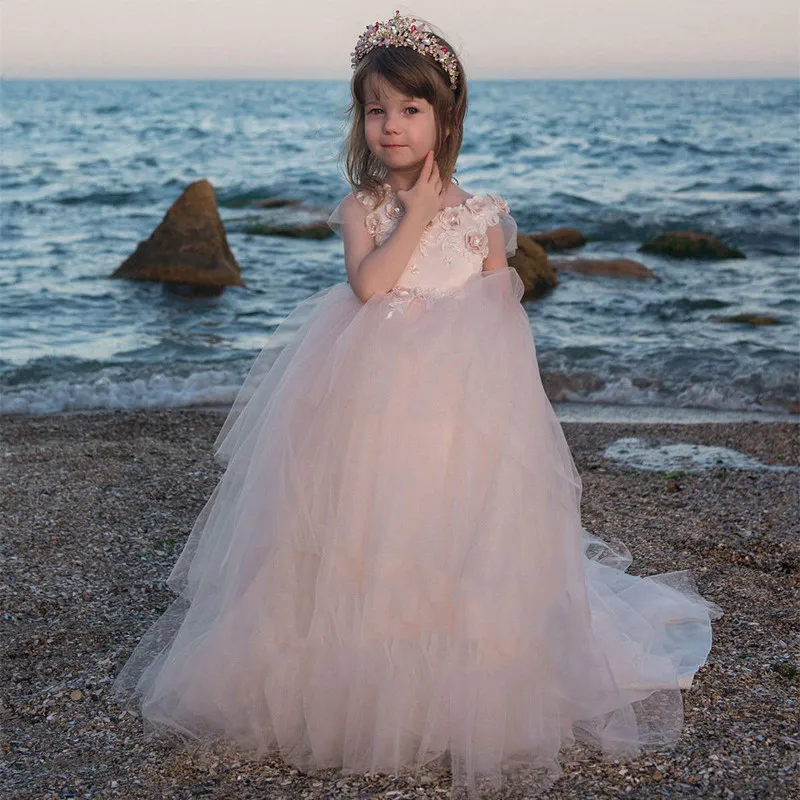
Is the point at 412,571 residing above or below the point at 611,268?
above

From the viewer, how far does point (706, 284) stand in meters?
14.6

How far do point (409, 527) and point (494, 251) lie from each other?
99cm

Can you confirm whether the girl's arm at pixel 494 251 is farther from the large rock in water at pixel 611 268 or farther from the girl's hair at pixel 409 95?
the large rock in water at pixel 611 268

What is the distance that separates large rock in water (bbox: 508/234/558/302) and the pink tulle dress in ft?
33.7

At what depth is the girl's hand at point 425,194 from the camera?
3.23 metres

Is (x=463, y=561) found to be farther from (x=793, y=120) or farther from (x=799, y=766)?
(x=793, y=120)

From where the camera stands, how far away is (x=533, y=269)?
13.8 m

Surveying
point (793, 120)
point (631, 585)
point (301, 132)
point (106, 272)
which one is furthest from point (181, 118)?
point (631, 585)

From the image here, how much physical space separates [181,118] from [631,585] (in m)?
45.7

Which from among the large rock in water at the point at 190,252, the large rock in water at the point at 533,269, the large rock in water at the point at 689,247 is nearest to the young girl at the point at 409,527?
the large rock in water at the point at 533,269

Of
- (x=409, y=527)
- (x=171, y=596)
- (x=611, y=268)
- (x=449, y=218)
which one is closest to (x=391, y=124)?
(x=449, y=218)

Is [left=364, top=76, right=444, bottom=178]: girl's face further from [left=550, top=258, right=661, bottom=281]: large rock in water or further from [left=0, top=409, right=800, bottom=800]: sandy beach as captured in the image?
[left=550, top=258, right=661, bottom=281]: large rock in water

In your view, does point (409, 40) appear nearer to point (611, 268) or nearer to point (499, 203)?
point (499, 203)

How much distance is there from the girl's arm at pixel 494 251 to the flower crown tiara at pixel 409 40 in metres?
0.50
